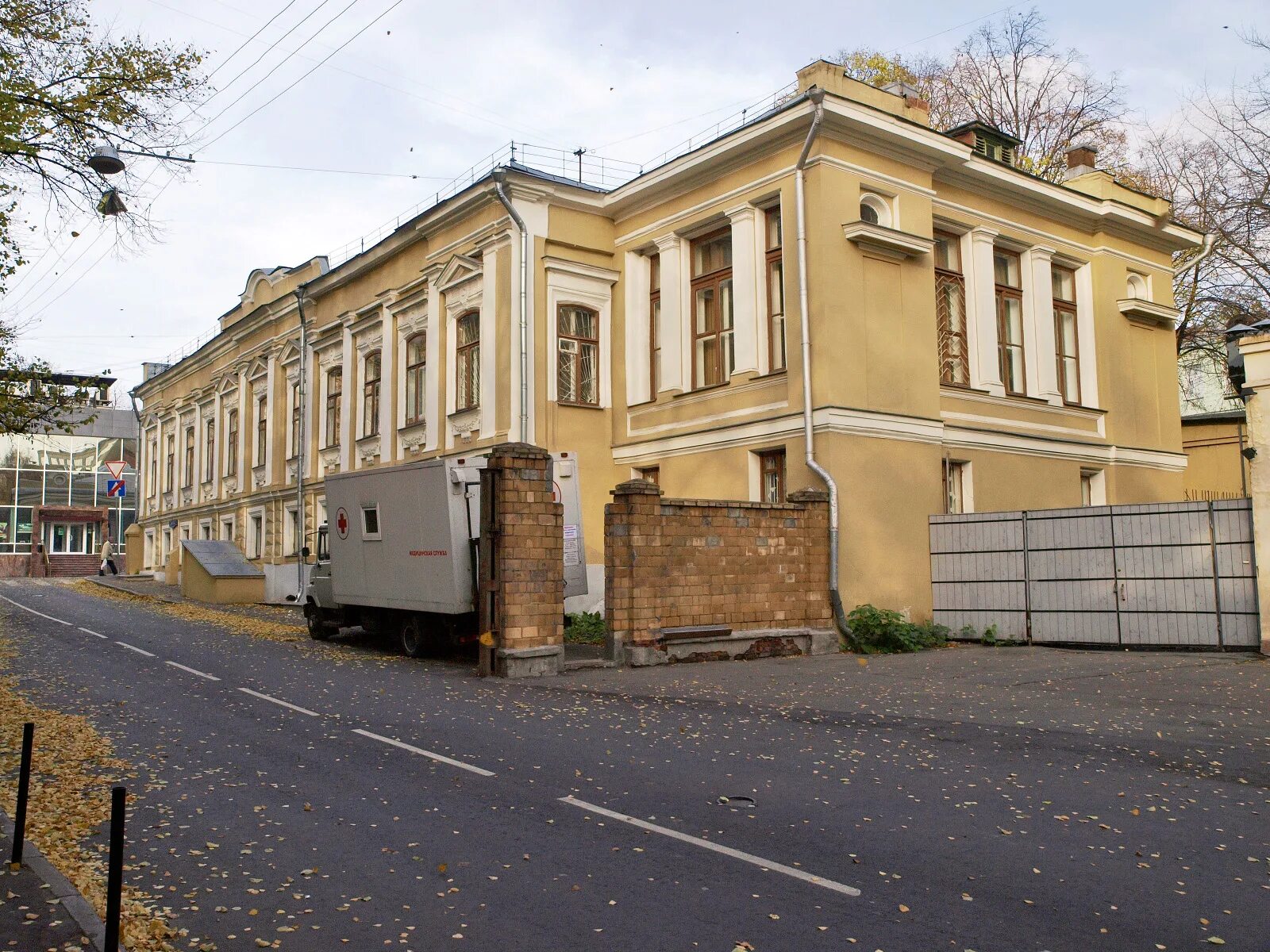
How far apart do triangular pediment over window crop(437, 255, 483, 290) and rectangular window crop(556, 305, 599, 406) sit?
240 cm

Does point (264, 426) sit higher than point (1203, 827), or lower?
higher

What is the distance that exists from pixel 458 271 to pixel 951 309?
37.7 ft

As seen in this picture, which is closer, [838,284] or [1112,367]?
[838,284]

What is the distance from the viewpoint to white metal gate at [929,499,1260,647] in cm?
1636

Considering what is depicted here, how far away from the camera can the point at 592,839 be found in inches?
254

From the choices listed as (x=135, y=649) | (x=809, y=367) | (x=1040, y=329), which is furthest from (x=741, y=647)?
(x=1040, y=329)

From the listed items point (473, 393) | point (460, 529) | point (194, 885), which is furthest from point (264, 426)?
point (194, 885)

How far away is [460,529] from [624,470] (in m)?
8.03

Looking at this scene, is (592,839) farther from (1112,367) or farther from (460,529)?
(1112,367)

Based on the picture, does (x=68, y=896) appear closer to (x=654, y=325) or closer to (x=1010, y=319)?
(x=654, y=325)

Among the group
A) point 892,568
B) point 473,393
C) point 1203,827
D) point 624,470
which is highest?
point 473,393

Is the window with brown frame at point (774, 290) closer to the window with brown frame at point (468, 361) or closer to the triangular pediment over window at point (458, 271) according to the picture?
the triangular pediment over window at point (458, 271)

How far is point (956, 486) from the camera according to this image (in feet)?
72.0

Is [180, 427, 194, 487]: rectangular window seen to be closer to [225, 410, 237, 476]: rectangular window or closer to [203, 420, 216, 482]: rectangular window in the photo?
[203, 420, 216, 482]: rectangular window
